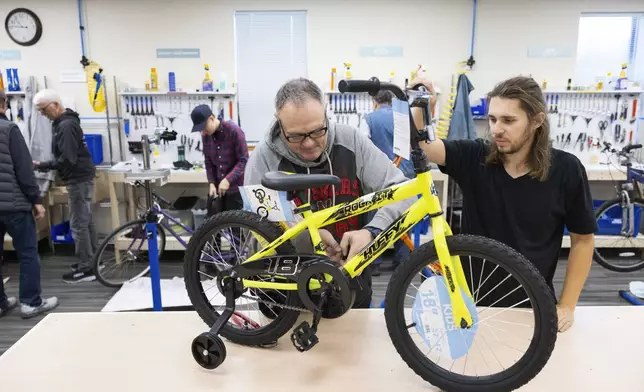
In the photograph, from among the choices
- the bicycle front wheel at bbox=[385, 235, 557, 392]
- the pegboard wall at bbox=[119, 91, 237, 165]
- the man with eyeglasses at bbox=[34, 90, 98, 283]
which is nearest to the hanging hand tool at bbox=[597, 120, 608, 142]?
the pegboard wall at bbox=[119, 91, 237, 165]

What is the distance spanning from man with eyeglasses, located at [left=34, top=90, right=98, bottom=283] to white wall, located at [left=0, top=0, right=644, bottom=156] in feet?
4.08

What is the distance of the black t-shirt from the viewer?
137 centimetres

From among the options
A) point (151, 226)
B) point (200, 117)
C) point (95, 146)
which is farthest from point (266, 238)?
point (95, 146)

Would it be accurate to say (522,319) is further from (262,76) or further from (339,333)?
(262,76)

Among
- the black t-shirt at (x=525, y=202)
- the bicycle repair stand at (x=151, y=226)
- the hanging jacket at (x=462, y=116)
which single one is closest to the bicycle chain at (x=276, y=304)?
the black t-shirt at (x=525, y=202)

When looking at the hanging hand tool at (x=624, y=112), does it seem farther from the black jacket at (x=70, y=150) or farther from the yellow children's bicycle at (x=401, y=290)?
the black jacket at (x=70, y=150)

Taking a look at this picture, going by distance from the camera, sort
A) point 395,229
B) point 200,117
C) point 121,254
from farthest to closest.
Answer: point 121,254 < point 200,117 < point 395,229

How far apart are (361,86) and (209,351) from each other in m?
0.78

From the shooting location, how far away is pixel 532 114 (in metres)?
1.32

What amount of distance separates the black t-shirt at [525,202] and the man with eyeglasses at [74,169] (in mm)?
3412

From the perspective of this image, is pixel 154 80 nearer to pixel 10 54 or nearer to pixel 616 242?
pixel 10 54

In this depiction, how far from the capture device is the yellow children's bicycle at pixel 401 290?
1.00 meters

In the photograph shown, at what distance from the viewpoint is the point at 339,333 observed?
1.29 metres

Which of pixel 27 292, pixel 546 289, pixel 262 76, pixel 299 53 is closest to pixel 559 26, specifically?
pixel 299 53
